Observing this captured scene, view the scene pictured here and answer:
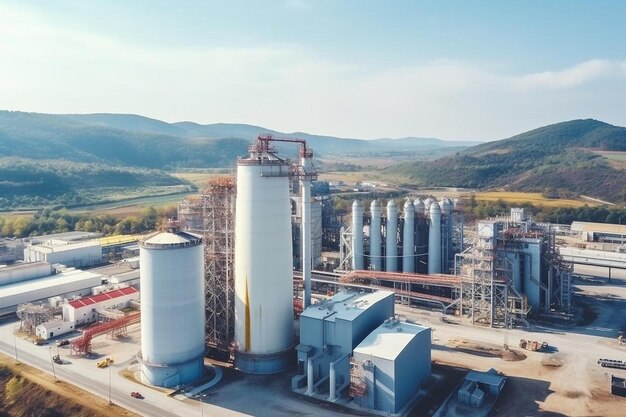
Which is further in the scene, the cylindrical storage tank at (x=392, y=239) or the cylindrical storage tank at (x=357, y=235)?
the cylindrical storage tank at (x=357, y=235)

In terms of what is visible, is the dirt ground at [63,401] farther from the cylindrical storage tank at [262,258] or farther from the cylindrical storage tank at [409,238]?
the cylindrical storage tank at [409,238]

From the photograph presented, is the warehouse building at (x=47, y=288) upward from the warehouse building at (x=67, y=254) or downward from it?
downward

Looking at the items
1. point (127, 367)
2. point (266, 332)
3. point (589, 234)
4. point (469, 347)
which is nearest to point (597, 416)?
point (469, 347)

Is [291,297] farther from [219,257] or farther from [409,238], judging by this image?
[409,238]

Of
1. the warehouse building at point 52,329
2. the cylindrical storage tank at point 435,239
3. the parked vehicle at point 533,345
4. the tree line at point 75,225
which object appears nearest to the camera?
the parked vehicle at point 533,345

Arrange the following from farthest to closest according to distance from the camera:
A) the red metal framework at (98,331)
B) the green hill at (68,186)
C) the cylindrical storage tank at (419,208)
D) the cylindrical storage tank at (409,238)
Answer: the green hill at (68,186) < the cylindrical storage tank at (419,208) < the cylindrical storage tank at (409,238) < the red metal framework at (98,331)

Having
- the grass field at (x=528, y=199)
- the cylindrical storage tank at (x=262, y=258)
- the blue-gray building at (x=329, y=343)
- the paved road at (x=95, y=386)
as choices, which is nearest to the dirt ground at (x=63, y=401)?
the paved road at (x=95, y=386)
